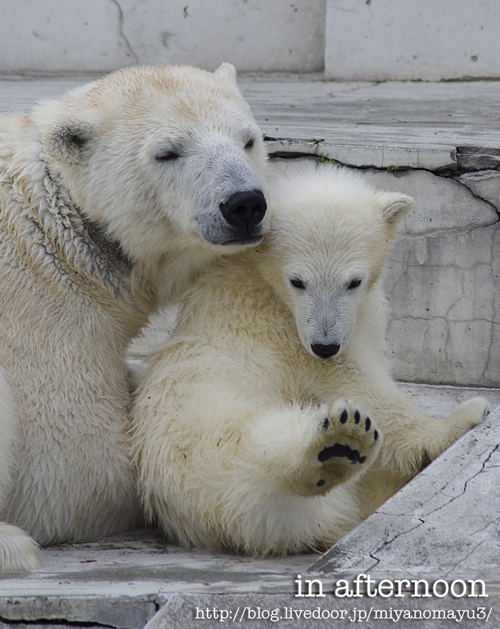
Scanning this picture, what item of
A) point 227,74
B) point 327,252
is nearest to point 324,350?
point 327,252

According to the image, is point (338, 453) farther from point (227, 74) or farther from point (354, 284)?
point (227, 74)

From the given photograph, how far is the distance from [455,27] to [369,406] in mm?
4158

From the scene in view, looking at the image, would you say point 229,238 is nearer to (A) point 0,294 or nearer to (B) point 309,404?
(B) point 309,404

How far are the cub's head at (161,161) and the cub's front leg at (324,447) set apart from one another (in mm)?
595

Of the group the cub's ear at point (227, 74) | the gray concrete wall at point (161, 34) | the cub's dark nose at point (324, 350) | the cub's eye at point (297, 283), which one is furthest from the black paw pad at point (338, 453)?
the gray concrete wall at point (161, 34)

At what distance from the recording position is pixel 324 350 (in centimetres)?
219

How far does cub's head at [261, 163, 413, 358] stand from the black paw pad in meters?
0.38

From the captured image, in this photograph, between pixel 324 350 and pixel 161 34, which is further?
pixel 161 34

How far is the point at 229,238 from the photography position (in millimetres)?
2219

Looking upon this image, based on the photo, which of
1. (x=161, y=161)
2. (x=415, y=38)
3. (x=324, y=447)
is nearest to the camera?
(x=324, y=447)

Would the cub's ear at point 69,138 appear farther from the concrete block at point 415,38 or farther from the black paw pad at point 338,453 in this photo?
the concrete block at point 415,38

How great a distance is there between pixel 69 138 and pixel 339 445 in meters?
1.18

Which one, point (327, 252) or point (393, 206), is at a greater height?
point (393, 206)

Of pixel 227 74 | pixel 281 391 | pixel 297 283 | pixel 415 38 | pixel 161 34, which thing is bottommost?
pixel 281 391
